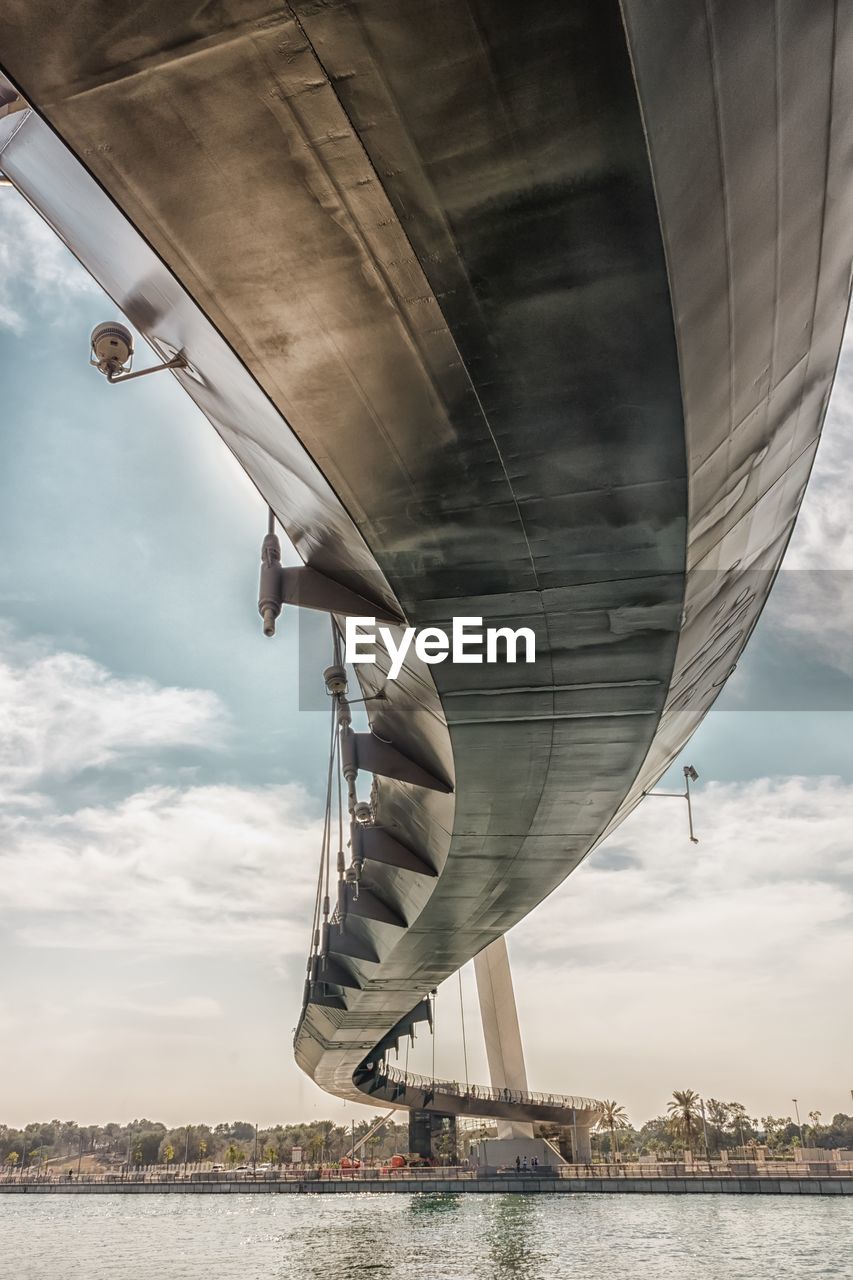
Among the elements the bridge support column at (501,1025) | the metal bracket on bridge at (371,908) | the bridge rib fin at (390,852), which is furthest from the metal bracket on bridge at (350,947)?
the bridge support column at (501,1025)

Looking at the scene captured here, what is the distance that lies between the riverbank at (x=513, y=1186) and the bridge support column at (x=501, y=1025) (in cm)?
620

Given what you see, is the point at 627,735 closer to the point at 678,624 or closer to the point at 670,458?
the point at 678,624

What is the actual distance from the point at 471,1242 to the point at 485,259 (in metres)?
27.1

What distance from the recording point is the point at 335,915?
20.5 meters

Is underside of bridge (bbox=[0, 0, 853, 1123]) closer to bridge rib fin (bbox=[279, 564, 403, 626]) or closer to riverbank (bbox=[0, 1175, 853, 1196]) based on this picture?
bridge rib fin (bbox=[279, 564, 403, 626])

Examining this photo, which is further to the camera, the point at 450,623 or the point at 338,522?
the point at 450,623

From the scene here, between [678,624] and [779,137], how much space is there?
15.5ft

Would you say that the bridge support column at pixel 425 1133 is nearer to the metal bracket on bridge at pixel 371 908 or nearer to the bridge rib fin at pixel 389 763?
the metal bracket on bridge at pixel 371 908

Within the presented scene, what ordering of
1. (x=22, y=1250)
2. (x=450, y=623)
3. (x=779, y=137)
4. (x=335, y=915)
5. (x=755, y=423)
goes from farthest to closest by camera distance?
(x=22, y=1250)
(x=335, y=915)
(x=450, y=623)
(x=755, y=423)
(x=779, y=137)

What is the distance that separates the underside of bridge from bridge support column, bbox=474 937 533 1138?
52.1 meters

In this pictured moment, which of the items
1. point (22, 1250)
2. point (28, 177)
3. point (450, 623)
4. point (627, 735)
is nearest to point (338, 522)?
point (450, 623)

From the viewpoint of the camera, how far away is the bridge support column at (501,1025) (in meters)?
56.9

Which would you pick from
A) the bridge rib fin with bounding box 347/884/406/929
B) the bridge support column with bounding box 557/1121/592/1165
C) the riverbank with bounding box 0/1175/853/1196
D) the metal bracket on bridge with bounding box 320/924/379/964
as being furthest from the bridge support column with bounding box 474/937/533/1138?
the bridge rib fin with bounding box 347/884/406/929

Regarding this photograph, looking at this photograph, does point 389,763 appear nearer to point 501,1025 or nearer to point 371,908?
point 371,908
